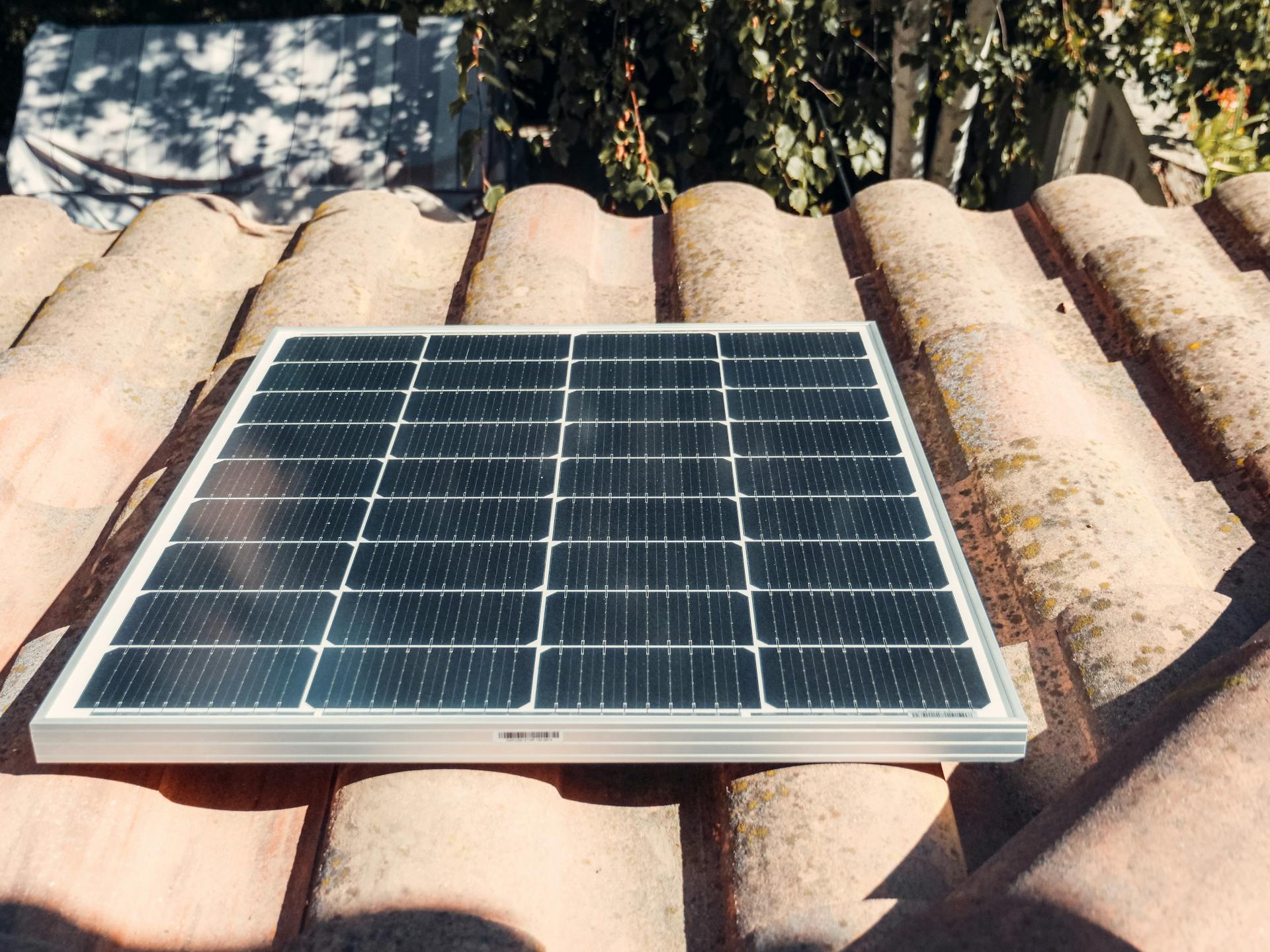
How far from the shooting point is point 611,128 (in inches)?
404

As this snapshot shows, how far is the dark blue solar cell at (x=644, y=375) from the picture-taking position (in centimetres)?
472

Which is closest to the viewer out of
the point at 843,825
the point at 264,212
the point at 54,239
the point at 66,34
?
the point at 843,825

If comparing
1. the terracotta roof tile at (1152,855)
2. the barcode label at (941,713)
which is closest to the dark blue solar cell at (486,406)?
the barcode label at (941,713)

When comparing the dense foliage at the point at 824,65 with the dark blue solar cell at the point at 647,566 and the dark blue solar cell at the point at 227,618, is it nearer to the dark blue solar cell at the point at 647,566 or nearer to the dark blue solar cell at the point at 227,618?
the dark blue solar cell at the point at 647,566

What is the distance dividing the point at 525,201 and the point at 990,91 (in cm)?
539

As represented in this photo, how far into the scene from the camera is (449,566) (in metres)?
3.72

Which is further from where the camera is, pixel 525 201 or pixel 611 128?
pixel 611 128

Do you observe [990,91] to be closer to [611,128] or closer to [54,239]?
[611,128]

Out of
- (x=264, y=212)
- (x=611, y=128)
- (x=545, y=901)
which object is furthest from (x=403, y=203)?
(x=264, y=212)

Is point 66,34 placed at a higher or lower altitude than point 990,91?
lower

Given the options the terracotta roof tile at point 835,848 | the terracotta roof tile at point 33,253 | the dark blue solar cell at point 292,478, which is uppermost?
the dark blue solar cell at point 292,478

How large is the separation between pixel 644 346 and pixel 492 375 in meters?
0.77

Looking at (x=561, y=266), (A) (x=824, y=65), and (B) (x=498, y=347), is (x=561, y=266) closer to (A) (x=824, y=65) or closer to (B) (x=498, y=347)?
(B) (x=498, y=347)

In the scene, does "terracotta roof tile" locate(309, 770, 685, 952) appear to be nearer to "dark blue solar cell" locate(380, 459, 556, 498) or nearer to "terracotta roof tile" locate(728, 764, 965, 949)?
"terracotta roof tile" locate(728, 764, 965, 949)
